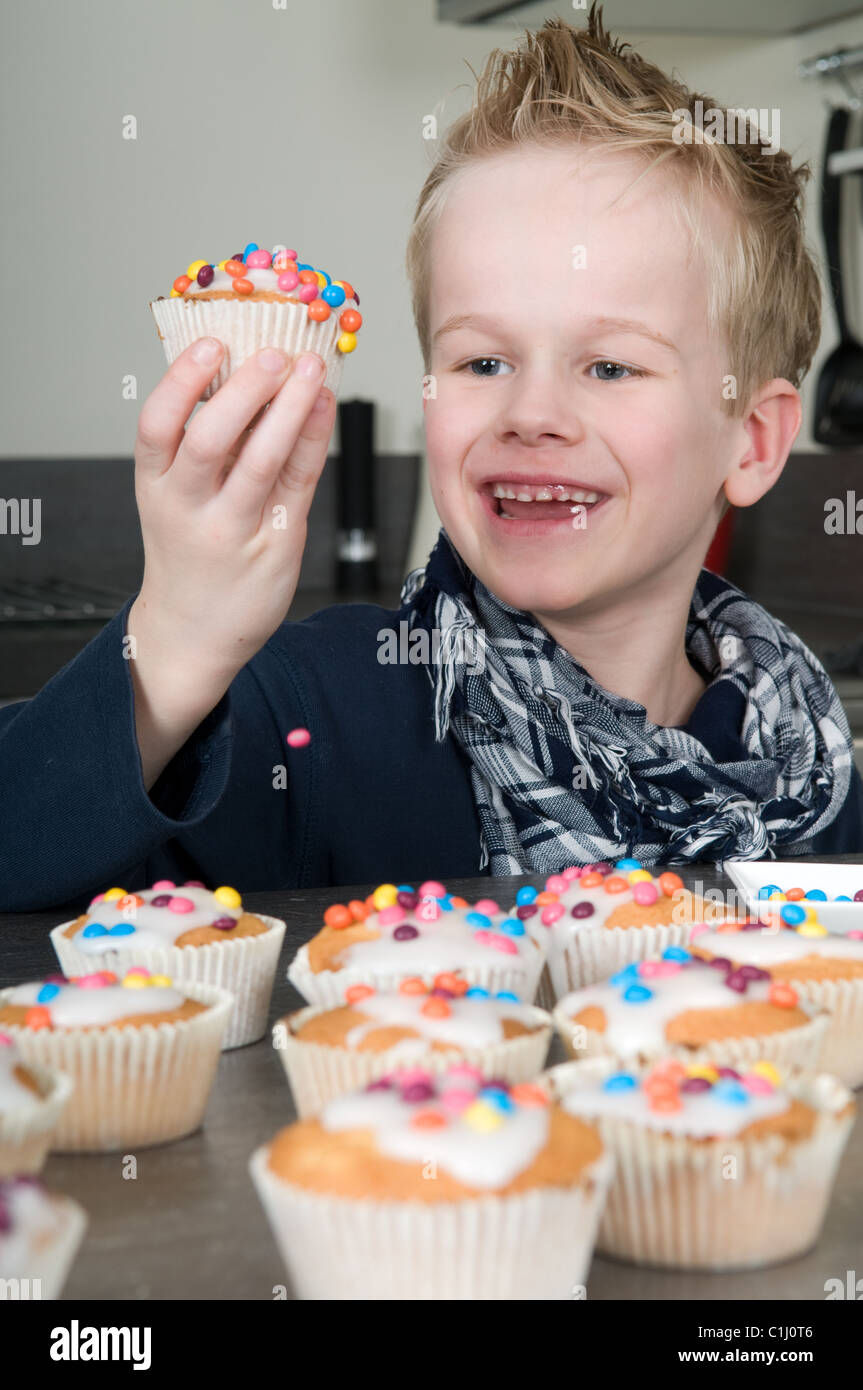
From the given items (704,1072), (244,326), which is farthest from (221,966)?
(244,326)

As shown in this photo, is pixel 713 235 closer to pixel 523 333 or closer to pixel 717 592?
pixel 523 333

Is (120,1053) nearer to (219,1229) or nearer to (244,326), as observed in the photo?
(219,1229)

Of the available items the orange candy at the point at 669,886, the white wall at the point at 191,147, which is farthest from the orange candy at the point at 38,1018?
the white wall at the point at 191,147

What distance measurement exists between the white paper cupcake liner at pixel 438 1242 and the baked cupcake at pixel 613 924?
392 mm

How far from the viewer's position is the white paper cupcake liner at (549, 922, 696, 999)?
3.34 ft

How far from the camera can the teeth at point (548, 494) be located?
1.41 metres

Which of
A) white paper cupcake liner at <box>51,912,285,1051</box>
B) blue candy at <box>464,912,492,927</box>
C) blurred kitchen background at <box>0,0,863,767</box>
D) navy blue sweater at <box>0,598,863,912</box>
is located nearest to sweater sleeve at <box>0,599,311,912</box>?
navy blue sweater at <box>0,598,863,912</box>

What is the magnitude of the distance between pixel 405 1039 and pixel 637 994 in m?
0.13

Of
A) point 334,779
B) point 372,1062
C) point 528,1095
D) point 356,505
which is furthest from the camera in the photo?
point 356,505

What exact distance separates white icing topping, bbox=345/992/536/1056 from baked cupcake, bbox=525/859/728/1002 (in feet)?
0.63

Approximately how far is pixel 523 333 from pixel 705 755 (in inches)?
18.4

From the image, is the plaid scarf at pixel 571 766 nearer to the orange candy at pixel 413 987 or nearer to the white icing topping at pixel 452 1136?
the orange candy at pixel 413 987

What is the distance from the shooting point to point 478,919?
0.97m

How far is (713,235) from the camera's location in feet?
4.74
